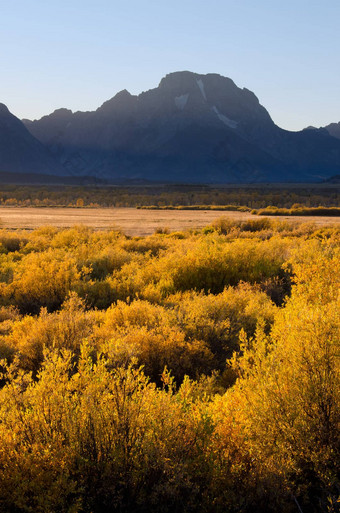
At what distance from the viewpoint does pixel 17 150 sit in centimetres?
18262

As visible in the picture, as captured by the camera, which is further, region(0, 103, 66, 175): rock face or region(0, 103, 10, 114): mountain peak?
region(0, 103, 10, 114): mountain peak

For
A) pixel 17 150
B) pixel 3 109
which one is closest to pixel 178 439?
pixel 17 150

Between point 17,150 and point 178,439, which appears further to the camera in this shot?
point 17,150

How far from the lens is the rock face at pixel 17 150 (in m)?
176

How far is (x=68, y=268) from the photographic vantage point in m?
10.8

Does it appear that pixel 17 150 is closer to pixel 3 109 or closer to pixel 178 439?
pixel 3 109

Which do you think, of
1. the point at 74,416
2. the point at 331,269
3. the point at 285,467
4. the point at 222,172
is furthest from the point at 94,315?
the point at 222,172

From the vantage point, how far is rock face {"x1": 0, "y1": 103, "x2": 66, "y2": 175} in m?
176

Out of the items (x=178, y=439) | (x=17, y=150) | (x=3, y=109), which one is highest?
(x=3, y=109)

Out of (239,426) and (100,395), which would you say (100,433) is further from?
(239,426)

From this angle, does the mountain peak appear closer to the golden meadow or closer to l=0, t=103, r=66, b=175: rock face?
l=0, t=103, r=66, b=175: rock face

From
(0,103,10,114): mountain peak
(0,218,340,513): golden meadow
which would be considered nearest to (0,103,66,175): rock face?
(0,103,10,114): mountain peak

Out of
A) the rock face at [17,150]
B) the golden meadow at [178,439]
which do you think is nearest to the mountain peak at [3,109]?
the rock face at [17,150]

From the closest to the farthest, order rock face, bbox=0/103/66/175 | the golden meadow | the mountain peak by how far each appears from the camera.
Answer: the golden meadow
rock face, bbox=0/103/66/175
the mountain peak
